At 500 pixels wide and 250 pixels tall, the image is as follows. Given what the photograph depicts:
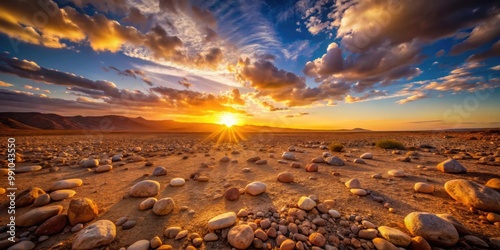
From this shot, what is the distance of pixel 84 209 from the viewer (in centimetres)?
316

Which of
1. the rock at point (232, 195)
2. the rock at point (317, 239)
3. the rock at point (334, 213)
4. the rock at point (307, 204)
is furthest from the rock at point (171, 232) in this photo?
the rock at point (334, 213)

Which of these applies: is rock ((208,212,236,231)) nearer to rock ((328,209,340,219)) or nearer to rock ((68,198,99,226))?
rock ((328,209,340,219))

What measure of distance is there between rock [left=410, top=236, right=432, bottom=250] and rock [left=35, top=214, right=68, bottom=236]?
567 cm

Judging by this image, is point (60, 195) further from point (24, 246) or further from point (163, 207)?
point (163, 207)

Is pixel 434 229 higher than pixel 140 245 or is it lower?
higher

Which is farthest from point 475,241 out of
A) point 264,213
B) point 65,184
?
point 65,184

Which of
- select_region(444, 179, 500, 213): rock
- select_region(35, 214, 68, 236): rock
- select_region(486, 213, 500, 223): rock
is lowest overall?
select_region(35, 214, 68, 236): rock

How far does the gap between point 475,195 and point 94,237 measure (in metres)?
6.94

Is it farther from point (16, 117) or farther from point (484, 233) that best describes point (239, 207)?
point (16, 117)

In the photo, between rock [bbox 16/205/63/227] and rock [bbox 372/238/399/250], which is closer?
rock [bbox 372/238/399/250]

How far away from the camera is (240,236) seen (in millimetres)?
2574

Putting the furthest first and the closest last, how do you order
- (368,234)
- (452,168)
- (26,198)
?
(452,168), (26,198), (368,234)

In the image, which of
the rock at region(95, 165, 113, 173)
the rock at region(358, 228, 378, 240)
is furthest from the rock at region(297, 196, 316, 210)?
the rock at region(95, 165, 113, 173)

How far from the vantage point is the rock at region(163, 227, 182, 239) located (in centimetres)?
277
